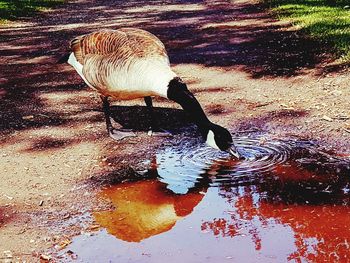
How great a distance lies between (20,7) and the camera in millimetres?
18453

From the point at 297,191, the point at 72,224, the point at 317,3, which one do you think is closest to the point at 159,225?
the point at 72,224

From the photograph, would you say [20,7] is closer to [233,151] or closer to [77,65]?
[77,65]

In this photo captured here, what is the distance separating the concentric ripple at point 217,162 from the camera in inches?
→ 193

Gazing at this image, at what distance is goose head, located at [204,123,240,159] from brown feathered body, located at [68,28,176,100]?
608 mm

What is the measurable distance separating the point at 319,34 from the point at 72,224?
713 cm

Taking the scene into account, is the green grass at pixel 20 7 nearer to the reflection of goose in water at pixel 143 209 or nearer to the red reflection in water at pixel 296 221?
the reflection of goose in water at pixel 143 209

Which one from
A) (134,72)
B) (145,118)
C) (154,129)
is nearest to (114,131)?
(154,129)

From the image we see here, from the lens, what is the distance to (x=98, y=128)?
6.70 meters

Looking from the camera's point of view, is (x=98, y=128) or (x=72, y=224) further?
(x=98, y=128)

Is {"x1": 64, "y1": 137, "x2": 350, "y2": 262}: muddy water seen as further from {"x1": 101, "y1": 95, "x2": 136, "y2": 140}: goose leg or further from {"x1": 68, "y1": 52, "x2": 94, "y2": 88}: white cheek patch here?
{"x1": 68, "y1": 52, "x2": 94, "y2": 88}: white cheek patch

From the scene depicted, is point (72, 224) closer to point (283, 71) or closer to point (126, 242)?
point (126, 242)

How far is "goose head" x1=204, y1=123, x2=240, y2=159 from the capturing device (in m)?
5.09

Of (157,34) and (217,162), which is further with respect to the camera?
(157,34)

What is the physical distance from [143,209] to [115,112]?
295 centimetres
